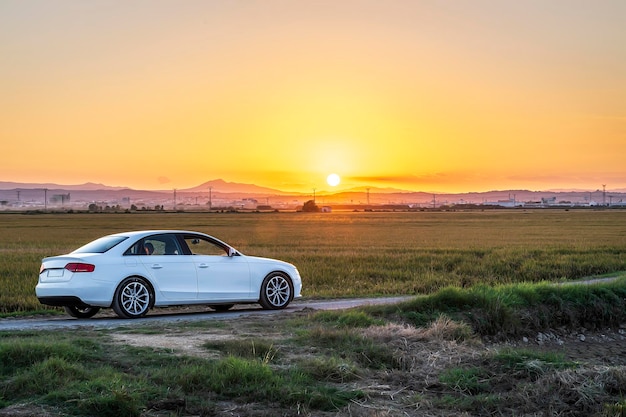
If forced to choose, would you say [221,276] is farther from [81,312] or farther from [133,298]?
[81,312]

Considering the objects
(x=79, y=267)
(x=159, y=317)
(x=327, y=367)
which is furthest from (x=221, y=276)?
(x=327, y=367)

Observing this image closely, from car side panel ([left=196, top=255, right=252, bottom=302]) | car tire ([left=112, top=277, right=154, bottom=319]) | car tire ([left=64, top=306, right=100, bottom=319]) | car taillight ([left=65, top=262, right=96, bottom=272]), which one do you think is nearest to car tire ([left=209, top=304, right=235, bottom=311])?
car side panel ([left=196, top=255, right=252, bottom=302])

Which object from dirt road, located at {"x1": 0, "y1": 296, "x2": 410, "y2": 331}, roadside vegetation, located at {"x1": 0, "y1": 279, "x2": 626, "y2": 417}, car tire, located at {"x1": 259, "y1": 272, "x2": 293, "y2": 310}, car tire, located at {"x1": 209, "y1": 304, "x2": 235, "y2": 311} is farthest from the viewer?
car tire, located at {"x1": 209, "y1": 304, "x2": 235, "y2": 311}

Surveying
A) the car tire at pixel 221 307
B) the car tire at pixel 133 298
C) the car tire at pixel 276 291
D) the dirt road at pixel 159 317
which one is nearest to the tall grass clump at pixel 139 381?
the dirt road at pixel 159 317

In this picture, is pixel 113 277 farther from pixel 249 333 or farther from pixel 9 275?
pixel 9 275

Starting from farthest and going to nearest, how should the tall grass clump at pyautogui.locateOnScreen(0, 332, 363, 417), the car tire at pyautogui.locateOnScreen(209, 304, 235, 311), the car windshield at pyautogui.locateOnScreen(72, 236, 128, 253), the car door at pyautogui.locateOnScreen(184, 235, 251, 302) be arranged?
the car tire at pyautogui.locateOnScreen(209, 304, 235, 311) < the car door at pyautogui.locateOnScreen(184, 235, 251, 302) < the car windshield at pyautogui.locateOnScreen(72, 236, 128, 253) < the tall grass clump at pyautogui.locateOnScreen(0, 332, 363, 417)

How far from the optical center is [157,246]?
1612cm

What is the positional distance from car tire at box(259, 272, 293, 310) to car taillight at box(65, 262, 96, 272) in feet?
12.3

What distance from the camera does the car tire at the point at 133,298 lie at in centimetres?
1527

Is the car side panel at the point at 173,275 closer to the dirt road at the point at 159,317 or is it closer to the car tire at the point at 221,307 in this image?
the dirt road at the point at 159,317

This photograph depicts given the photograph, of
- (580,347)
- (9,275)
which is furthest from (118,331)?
(9,275)

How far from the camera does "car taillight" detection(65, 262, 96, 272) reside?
15055 mm

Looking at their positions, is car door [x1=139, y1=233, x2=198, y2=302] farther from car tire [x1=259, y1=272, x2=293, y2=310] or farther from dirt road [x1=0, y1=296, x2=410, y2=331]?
car tire [x1=259, y1=272, x2=293, y2=310]

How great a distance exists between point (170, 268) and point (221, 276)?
1.15 metres
